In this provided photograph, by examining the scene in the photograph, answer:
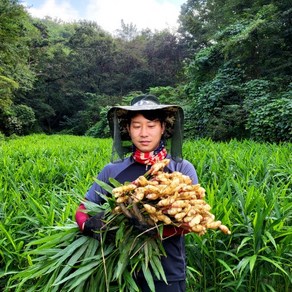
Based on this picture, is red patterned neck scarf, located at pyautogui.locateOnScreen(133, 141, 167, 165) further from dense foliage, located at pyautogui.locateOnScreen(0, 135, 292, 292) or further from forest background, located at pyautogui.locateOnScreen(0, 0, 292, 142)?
forest background, located at pyautogui.locateOnScreen(0, 0, 292, 142)

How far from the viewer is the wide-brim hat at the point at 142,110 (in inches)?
57.2

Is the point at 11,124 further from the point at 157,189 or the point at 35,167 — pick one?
the point at 157,189

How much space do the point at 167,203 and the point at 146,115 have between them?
0.51m

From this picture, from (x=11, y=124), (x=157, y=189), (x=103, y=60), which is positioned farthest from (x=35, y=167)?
(x=103, y=60)

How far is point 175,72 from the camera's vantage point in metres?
23.9

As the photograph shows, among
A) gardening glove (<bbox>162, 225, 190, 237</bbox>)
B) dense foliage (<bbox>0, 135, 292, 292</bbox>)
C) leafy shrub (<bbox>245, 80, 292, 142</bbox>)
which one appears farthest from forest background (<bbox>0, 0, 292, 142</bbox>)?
gardening glove (<bbox>162, 225, 190, 237</bbox>)

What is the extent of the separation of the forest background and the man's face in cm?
644

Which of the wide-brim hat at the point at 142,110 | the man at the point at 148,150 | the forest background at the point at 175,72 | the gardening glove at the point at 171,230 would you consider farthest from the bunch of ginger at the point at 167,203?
the forest background at the point at 175,72

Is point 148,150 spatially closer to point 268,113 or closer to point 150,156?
point 150,156

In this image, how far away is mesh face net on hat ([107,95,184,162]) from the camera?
1507 millimetres

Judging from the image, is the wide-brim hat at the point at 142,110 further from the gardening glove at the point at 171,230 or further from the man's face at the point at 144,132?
the gardening glove at the point at 171,230

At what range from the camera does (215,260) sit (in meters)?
1.90

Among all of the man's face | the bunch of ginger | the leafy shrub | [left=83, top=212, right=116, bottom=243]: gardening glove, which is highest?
the man's face

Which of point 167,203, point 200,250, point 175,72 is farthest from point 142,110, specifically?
point 175,72
